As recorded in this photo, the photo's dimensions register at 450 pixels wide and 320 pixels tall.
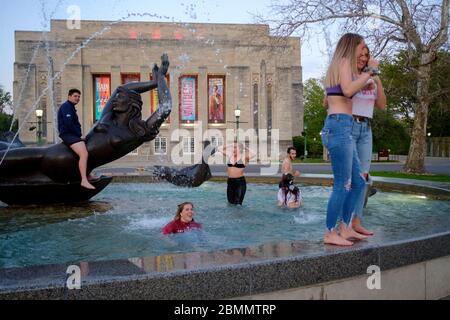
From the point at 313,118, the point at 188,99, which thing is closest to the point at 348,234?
the point at 188,99

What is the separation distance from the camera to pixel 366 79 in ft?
12.3

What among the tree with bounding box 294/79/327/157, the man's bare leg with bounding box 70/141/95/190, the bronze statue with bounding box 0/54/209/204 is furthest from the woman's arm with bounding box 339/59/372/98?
the tree with bounding box 294/79/327/157

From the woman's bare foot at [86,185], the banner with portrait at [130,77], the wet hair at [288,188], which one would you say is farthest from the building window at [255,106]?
the woman's bare foot at [86,185]

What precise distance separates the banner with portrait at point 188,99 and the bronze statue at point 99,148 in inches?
1806

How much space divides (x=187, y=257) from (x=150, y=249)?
153cm

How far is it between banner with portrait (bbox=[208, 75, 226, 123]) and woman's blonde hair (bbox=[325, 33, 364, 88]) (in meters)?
50.0

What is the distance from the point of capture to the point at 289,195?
332 inches

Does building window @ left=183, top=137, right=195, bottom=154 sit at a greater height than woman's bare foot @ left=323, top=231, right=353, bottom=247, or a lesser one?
greater

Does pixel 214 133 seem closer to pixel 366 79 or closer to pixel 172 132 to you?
pixel 172 132

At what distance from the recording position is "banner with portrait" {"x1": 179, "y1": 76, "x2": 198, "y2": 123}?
174 ft

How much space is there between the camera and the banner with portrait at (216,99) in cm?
5378

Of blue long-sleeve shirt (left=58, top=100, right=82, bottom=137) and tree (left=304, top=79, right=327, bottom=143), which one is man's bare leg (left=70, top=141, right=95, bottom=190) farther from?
tree (left=304, top=79, right=327, bottom=143)
